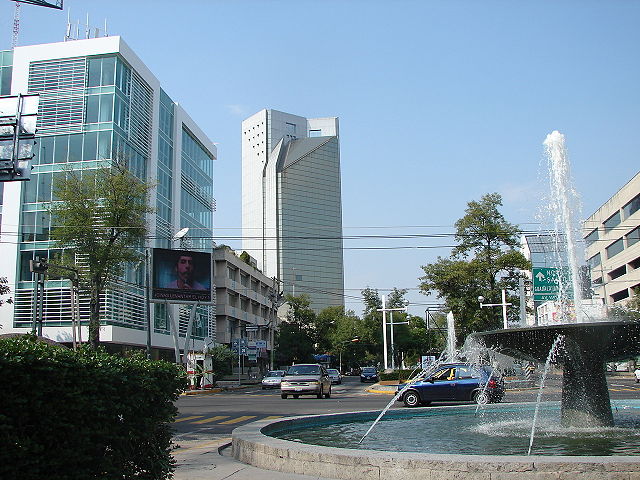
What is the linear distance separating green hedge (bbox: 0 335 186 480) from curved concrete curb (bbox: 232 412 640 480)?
75.9 inches

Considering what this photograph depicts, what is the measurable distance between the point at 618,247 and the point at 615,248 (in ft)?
3.98

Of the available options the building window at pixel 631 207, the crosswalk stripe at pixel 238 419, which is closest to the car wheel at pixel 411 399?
the crosswalk stripe at pixel 238 419

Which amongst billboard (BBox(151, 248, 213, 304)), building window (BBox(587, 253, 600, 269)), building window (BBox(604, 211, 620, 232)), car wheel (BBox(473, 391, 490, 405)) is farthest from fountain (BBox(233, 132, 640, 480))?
building window (BBox(587, 253, 600, 269))

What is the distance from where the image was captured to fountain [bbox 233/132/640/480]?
21.3 ft

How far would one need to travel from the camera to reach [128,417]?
5.82 m

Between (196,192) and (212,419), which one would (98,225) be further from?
(196,192)

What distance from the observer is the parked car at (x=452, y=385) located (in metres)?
22.4

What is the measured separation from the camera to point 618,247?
73688 mm

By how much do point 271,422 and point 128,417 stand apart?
20.0 ft

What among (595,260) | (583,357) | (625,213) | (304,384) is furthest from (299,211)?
(583,357)

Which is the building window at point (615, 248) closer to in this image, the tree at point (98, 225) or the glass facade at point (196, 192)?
the glass facade at point (196, 192)

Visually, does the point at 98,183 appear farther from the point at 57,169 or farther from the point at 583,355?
the point at 583,355

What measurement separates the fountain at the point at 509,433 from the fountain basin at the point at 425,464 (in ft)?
0.03

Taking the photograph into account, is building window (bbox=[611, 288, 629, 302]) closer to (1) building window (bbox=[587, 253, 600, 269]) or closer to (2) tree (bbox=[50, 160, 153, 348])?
(1) building window (bbox=[587, 253, 600, 269])
